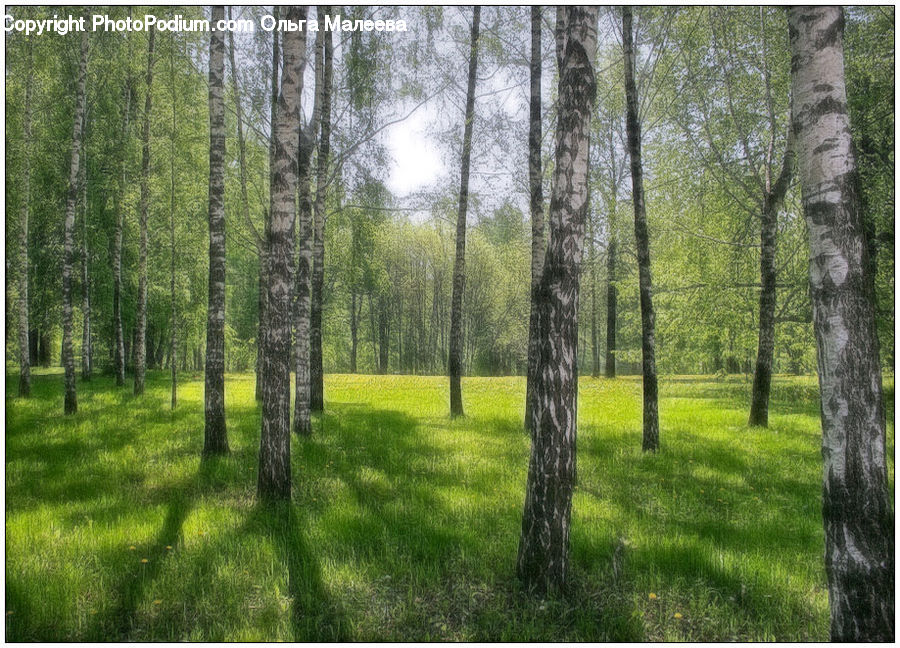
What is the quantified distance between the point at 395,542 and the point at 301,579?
40.9 inches

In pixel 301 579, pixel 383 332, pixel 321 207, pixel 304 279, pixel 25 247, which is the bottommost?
pixel 301 579

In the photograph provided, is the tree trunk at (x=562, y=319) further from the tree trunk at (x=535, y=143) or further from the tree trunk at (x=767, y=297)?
the tree trunk at (x=767, y=297)

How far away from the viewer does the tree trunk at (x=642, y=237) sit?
885 centimetres

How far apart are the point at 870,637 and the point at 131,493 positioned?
780 cm

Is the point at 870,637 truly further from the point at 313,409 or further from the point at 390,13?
the point at 390,13

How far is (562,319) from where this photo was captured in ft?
13.0

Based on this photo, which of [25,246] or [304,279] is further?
[25,246]

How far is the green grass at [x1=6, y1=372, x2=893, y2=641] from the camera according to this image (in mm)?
3773

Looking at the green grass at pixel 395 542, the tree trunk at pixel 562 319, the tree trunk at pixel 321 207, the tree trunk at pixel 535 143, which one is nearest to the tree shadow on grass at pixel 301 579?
the green grass at pixel 395 542

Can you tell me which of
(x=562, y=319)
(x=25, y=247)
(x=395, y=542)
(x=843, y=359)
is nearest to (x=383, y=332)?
(x=25, y=247)

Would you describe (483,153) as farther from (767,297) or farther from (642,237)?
(767,297)

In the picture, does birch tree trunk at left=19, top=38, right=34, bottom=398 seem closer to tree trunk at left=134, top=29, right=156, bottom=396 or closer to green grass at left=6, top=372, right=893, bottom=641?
tree trunk at left=134, top=29, right=156, bottom=396

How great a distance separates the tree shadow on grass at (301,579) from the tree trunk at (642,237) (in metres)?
6.49

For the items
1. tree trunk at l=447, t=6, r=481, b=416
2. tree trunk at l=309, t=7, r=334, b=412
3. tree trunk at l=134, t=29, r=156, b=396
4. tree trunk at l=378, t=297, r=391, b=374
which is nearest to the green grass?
tree trunk at l=447, t=6, r=481, b=416
